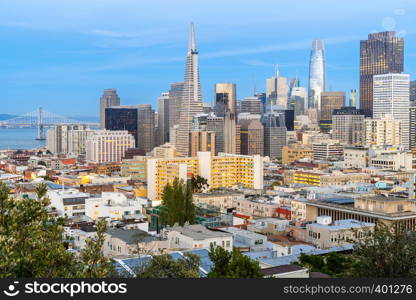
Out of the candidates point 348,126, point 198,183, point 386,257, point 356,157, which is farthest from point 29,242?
point 348,126

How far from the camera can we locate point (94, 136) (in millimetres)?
61375

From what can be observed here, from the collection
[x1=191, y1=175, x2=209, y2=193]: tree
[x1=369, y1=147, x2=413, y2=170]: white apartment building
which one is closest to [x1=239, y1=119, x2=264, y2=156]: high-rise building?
[x1=369, y1=147, x2=413, y2=170]: white apartment building

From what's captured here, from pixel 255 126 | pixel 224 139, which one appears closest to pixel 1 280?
pixel 224 139

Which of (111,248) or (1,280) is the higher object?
(1,280)

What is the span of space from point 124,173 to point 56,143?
37.3m

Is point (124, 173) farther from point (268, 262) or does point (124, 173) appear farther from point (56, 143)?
point (56, 143)

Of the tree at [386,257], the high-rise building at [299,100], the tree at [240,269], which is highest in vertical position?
the high-rise building at [299,100]

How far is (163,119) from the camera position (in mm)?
92188

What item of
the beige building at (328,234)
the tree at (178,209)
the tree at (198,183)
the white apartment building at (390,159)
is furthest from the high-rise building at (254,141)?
the beige building at (328,234)

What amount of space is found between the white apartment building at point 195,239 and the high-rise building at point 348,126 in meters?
56.2

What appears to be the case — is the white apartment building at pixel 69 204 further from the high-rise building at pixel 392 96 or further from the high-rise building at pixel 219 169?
the high-rise building at pixel 392 96

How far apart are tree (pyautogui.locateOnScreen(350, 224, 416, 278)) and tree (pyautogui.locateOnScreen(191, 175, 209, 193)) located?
959 inches

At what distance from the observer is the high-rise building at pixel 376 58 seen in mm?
96125

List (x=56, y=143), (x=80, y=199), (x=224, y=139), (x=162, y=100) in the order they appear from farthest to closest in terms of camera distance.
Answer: (x=162, y=100), (x=56, y=143), (x=224, y=139), (x=80, y=199)
